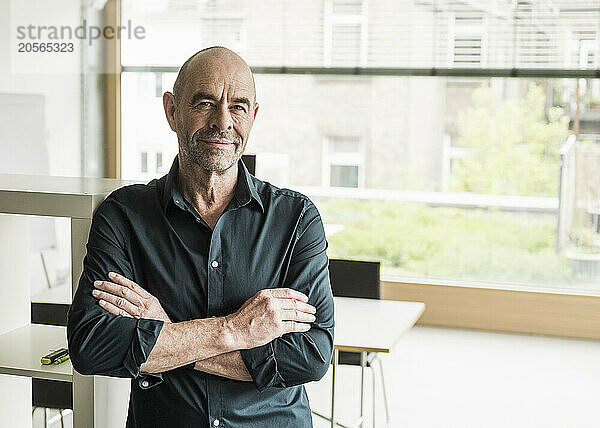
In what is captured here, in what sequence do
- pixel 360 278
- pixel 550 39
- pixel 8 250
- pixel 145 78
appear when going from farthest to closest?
pixel 145 78, pixel 550 39, pixel 360 278, pixel 8 250

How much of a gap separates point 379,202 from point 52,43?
290 cm

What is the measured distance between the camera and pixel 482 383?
5.31 m

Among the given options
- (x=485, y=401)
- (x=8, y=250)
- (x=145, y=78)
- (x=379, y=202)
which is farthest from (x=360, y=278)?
(x=145, y=78)

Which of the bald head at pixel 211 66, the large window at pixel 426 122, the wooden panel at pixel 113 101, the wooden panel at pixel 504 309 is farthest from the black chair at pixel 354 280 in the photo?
the wooden panel at pixel 113 101

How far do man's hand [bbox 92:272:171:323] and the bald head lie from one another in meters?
0.49

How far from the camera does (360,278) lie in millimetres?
4148

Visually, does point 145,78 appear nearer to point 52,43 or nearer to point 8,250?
point 52,43

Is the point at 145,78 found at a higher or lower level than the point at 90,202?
higher

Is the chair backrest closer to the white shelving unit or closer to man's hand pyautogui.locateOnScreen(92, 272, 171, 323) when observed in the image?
the white shelving unit

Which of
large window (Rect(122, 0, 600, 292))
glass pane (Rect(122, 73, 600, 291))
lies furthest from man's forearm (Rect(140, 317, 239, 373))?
large window (Rect(122, 0, 600, 292))

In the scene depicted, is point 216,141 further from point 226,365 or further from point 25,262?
point 25,262

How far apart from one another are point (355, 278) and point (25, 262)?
1984 mm

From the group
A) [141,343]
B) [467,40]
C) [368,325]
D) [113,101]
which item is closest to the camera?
[141,343]

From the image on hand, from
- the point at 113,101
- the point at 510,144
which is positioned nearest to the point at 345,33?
the point at 510,144
